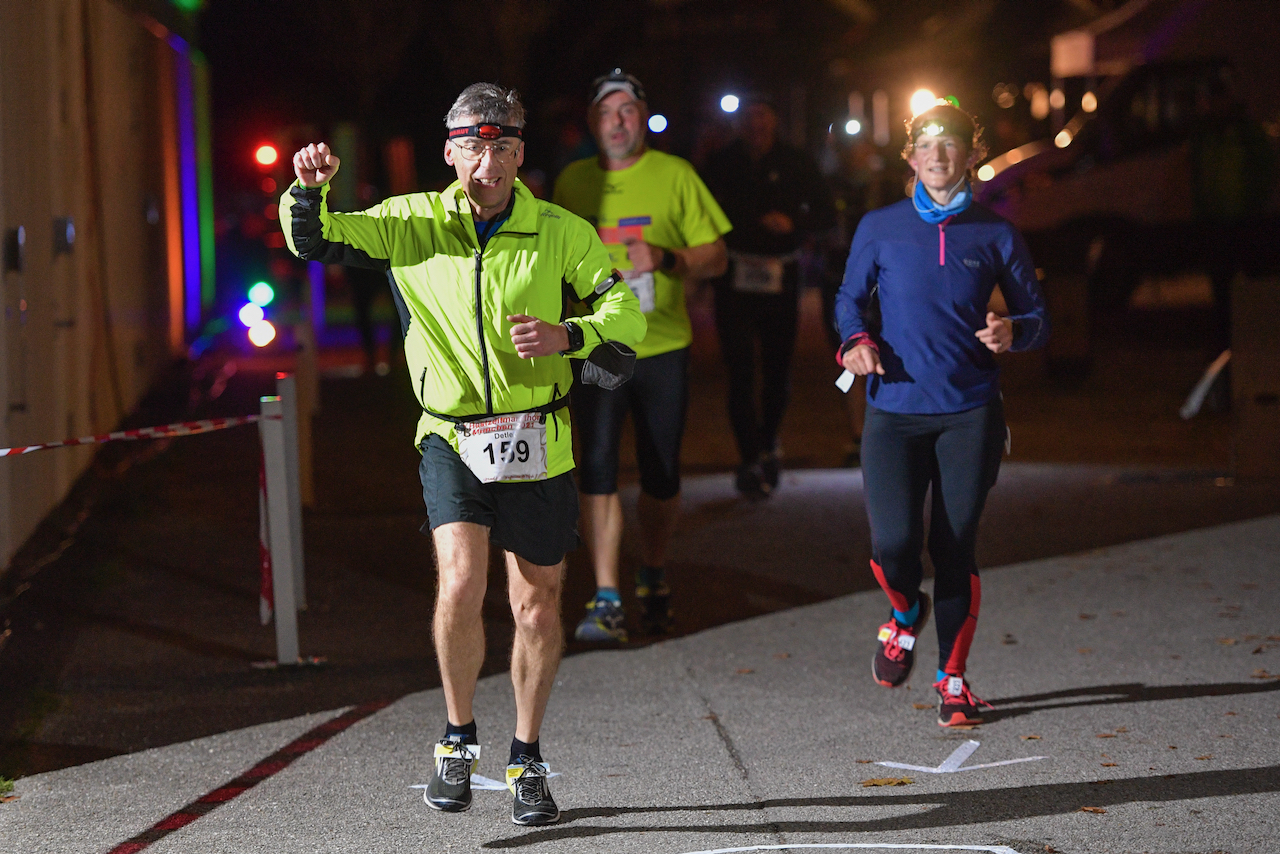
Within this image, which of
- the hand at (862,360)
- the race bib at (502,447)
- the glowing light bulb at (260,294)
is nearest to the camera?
the race bib at (502,447)

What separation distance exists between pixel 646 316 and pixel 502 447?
2313 millimetres

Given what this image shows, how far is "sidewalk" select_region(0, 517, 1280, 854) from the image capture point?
4777 mm

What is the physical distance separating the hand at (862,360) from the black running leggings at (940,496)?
212mm

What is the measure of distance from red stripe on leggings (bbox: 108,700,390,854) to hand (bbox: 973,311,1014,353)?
245 cm

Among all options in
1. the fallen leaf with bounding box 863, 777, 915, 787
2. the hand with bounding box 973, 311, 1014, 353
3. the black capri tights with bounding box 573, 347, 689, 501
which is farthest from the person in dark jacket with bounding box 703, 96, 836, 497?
the fallen leaf with bounding box 863, 777, 915, 787

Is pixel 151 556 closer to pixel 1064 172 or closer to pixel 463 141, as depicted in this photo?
pixel 463 141

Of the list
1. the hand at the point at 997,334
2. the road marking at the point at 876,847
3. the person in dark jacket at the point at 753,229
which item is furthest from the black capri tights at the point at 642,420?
the person in dark jacket at the point at 753,229

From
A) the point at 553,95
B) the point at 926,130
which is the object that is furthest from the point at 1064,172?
the point at 553,95

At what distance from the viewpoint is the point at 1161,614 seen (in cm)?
740

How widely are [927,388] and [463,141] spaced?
184 centimetres

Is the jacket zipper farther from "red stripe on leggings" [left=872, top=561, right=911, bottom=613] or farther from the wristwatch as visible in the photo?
"red stripe on leggings" [left=872, top=561, right=911, bottom=613]

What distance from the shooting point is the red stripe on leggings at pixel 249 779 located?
4.82 metres

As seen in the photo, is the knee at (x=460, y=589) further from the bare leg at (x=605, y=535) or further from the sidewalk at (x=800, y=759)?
the bare leg at (x=605, y=535)

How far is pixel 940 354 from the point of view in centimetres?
575
